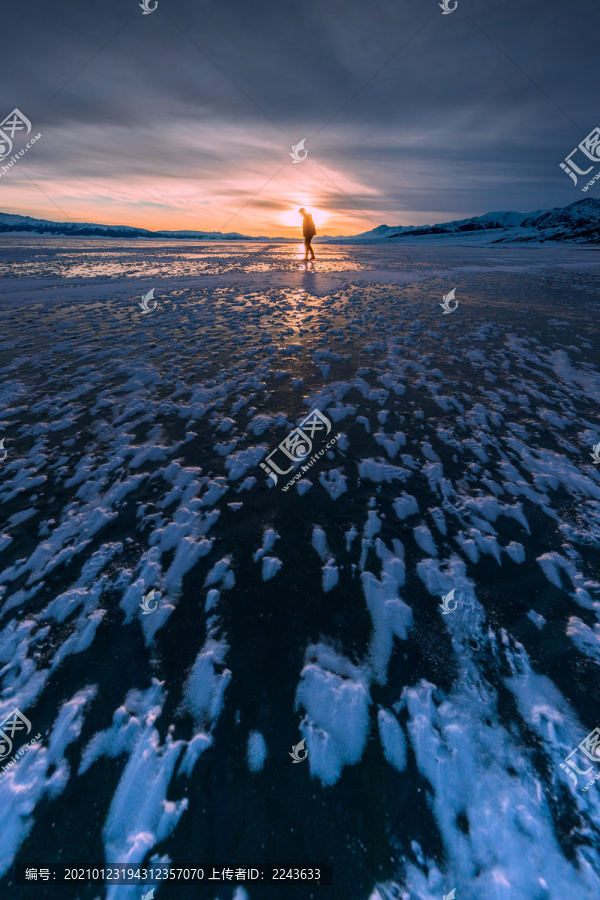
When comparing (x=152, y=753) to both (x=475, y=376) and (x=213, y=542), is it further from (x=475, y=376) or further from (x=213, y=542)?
(x=475, y=376)

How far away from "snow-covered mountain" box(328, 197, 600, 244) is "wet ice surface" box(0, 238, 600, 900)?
98404mm

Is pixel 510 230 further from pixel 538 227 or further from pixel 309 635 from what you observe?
pixel 309 635

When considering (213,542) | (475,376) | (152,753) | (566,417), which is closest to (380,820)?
(152,753)

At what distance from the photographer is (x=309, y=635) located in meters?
2.51

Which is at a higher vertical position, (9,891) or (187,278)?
(187,278)

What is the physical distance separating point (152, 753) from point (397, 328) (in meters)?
9.60

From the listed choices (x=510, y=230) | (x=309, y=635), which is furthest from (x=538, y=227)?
(x=309, y=635)

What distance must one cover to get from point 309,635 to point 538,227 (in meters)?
155

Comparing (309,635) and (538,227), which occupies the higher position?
(538,227)

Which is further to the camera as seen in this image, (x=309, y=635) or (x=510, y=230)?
(x=510, y=230)

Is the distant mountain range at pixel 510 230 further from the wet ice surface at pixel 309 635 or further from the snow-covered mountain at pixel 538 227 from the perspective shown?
the wet ice surface at pixel 309 635

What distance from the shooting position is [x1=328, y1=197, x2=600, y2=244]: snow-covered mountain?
85625mm

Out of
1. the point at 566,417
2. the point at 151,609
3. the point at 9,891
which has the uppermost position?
the point at 566,417

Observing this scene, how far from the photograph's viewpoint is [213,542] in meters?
3.23
